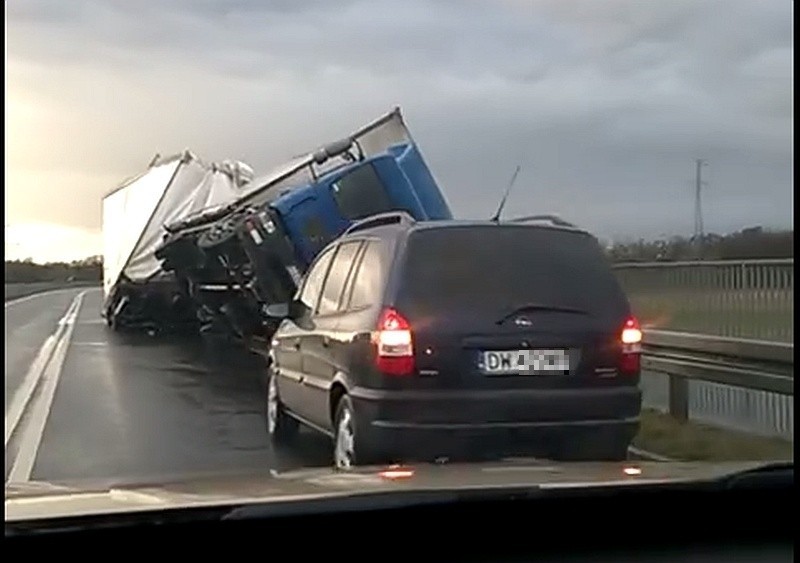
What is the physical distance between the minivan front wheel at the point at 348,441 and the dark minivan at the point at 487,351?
0.03 ft

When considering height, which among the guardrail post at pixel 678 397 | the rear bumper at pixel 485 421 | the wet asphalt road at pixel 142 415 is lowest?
the wet asphalt road at pixel 142 415

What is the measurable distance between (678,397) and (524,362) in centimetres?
381

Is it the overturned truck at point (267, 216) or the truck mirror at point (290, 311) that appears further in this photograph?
the overturned truck at point (267, 216)

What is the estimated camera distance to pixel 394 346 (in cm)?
855

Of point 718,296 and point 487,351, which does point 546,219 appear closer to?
point 487,351

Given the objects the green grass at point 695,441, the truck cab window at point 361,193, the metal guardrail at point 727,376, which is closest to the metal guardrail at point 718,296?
the metal guardrail at point 727,376

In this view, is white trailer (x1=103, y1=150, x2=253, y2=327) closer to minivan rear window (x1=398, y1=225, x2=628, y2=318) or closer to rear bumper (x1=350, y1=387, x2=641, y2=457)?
minivan rear window (x1=398, y1=225, x2=628, y2=318)

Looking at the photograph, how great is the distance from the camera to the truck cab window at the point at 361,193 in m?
16.1

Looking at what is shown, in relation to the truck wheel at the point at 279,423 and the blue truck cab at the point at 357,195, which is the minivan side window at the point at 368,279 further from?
A: the blue truck cab at the point at 357,195

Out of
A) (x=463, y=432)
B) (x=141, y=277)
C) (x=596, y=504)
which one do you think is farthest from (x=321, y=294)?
(x=141, y=277)

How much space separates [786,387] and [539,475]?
499cm

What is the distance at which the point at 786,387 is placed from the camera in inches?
395

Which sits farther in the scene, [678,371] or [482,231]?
[678,371]

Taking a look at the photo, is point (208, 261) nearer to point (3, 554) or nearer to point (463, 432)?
point (463, 432)
